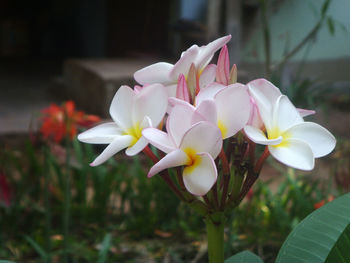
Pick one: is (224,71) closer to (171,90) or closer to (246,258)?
(171,90)

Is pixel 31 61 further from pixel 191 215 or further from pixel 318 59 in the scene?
pixel 191 215

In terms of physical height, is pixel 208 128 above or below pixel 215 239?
above

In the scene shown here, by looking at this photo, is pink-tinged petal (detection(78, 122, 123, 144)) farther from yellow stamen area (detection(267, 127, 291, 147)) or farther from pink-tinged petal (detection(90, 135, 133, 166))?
yellow stamen area (detection(267, 127, 291, 147))

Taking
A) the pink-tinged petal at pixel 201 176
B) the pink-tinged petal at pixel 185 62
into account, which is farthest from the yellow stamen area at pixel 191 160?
the pink-tinged petal at pixel 185 62

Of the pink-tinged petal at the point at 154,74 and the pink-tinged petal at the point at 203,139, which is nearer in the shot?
the pink-tinged petal at the point at 203,139

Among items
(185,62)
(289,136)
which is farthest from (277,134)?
(185,62)

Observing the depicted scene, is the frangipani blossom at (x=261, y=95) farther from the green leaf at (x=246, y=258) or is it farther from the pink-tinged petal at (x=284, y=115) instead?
the green leaf at (x=246, y=258)
